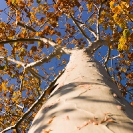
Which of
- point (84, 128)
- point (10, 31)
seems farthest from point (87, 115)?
point (10, 31)

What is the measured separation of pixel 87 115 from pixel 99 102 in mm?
261

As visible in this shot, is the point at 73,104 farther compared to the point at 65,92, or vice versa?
the point at 65,92

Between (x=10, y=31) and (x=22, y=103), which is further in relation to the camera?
(x=22, y=103)

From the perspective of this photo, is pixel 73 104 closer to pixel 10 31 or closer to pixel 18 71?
pixel 10 31

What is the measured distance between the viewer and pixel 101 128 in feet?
4.01

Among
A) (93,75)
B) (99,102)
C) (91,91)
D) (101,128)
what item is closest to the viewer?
(101,128)

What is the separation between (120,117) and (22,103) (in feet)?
20.6

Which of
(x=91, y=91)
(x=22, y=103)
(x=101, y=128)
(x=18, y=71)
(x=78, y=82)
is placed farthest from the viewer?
(x=18, y=71)

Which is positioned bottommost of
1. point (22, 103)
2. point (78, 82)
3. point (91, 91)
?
point (91, 91)

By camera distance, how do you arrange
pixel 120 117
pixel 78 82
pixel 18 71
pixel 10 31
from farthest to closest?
pixel 18 71 → pixel 10 31 → pixel 78 82 → pixel 120 117

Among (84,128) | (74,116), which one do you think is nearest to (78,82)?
(74,116)

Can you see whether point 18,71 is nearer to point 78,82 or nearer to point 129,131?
point 78,82

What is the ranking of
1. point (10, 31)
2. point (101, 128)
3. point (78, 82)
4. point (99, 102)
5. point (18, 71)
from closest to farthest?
point (101, 128) → point (99, 102) → point (78, 82) → point (10, 31) → point (18, 71)

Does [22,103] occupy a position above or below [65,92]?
above
